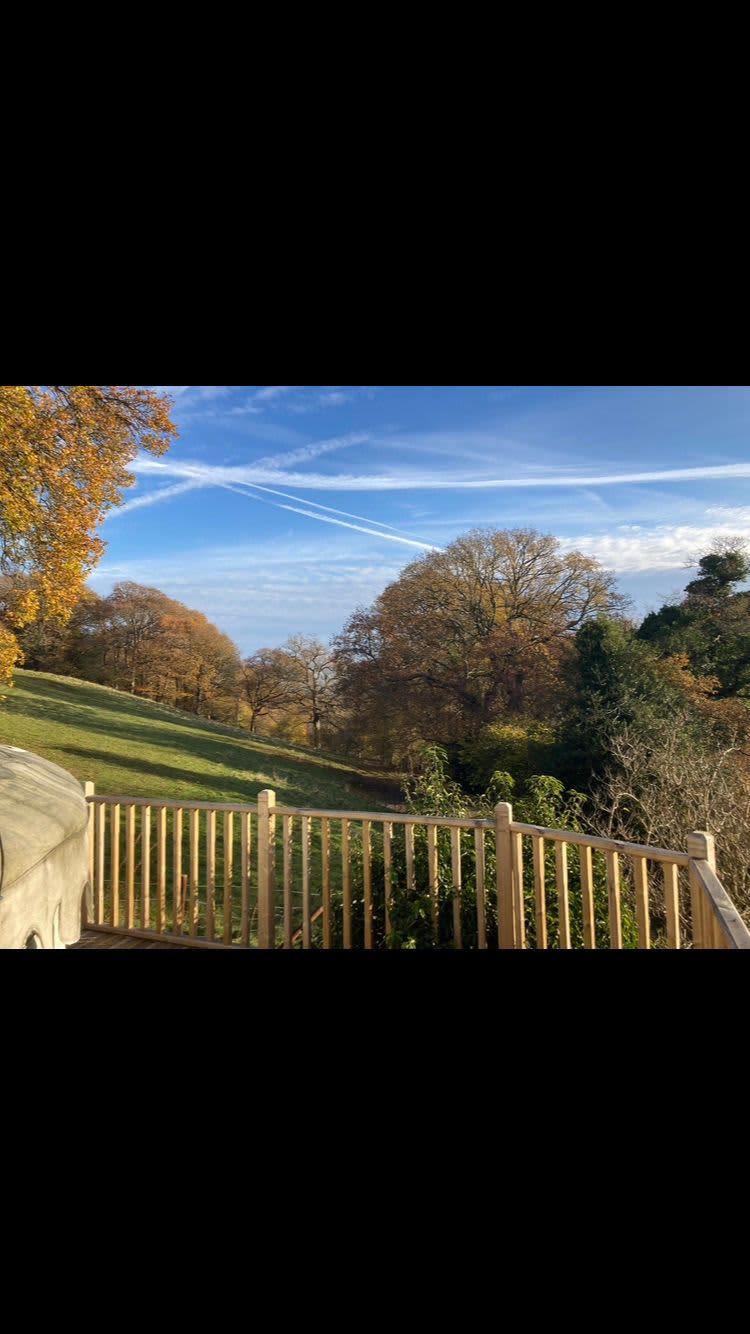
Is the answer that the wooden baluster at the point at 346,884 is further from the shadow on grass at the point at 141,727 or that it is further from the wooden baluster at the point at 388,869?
the shadow on grass at the point at 141,727

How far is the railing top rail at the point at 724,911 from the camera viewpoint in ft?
6.12

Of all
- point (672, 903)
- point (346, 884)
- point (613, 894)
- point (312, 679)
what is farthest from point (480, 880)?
point (312, 679)

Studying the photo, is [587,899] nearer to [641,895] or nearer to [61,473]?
[641,895]

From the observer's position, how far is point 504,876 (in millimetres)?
2887

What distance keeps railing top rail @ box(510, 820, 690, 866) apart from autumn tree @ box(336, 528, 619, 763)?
1.60 metres

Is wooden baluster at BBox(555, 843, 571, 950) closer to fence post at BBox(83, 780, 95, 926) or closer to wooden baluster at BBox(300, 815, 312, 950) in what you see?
wooden baluster at BBox(300, 815, 312, 950)

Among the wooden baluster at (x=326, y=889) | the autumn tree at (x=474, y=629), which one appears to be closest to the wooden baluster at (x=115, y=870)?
the wooden baluster at (x=326, y=889)

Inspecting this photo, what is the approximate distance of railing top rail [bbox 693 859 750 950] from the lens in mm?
1865

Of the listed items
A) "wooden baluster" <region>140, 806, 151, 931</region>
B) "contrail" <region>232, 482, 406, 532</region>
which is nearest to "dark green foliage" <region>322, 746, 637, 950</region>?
"wooden baluster" <region>140, 806, 151, 931</region>

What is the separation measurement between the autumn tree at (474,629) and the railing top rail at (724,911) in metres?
2.19

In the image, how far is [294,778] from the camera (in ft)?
15.5

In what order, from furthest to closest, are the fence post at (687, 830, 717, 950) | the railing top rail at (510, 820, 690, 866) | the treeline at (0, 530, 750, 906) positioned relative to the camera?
the treeline at (0, 530, 750, 906) < the railing top rail at (510, 820, 690, 866) < the fence post at (687, 830, 717, 950)
